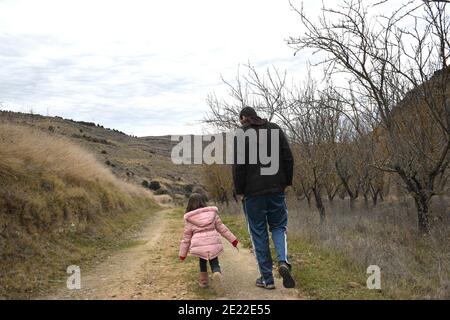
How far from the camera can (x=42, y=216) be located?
29.5 ft

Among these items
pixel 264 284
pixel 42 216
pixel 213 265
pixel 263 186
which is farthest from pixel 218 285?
pixel 42 216

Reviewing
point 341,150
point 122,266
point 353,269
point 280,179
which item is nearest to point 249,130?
point 280,179

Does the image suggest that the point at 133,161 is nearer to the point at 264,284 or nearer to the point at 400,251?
the point at 400,251

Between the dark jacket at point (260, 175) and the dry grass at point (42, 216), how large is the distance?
3.29 metres

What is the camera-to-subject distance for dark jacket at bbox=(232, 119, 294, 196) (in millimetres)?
5262

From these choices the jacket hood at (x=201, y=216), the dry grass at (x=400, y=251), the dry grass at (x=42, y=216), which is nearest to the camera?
the dry grass at (x=400, y=251)

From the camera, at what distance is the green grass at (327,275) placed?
195 inches

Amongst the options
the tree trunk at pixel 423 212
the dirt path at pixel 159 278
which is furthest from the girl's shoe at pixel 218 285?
the tree trunk at pixel 423 212

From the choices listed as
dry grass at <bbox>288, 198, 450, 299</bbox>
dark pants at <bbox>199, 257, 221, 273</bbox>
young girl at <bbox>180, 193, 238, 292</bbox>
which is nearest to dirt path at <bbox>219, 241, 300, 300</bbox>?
dark pants at <bbox>199, 257, 221, 273</bbox>

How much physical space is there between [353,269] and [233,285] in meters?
1.80

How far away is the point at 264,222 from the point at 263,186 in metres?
0.50

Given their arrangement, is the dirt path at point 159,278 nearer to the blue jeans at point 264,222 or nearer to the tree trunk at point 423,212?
the blue jeans at point 264,222

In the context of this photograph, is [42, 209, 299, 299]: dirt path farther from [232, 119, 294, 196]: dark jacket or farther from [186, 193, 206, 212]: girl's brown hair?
[232, 119, 294, 196]: dark jacket
